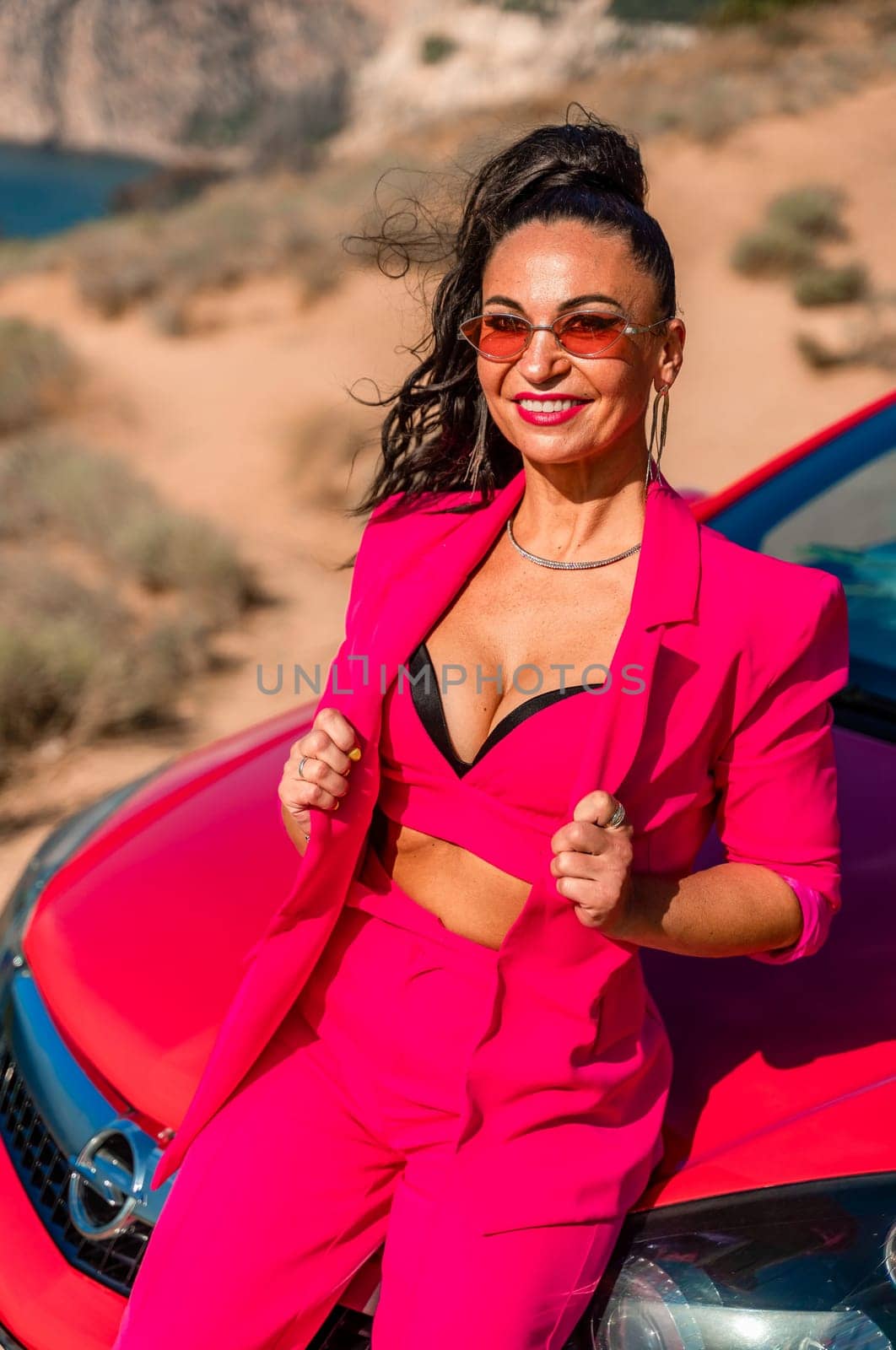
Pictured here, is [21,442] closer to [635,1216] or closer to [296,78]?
[635,1216]

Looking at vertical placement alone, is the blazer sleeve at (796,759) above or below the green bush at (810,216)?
below

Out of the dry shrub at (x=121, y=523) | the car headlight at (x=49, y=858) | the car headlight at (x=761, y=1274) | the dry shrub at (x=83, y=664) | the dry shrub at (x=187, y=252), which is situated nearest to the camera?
the car headlight at (x=761, y=1274)

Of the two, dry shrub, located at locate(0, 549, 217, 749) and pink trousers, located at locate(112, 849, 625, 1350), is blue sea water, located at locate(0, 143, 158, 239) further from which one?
pink trousers, located at locate(112, 849, 625, 1350)

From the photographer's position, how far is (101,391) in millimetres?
10977

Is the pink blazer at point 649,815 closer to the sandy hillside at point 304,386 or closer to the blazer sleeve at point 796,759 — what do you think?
the blazer sleeve at point 796,759

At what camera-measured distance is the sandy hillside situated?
5.39m

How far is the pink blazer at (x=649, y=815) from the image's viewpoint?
1518mm

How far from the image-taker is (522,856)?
1.61 metres

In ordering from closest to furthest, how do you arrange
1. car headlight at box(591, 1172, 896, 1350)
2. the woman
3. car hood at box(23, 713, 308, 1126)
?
1. car headlight at box(591, 1172, 896, 1350)
2. the woman
3. car hood at box(23, 713, 308, 1126)

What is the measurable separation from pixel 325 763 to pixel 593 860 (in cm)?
38

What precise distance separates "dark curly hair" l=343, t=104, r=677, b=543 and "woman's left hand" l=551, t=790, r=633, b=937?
0.63 metres

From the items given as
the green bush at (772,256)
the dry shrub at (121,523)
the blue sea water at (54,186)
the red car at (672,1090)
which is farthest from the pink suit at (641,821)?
the blue sea water at (54,186)

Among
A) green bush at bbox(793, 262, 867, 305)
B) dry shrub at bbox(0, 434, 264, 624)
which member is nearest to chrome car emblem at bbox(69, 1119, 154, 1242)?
dry shrub at bbox(0, 434, 264, 624)

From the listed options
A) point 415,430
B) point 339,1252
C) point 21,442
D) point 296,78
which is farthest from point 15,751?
point 296,78
